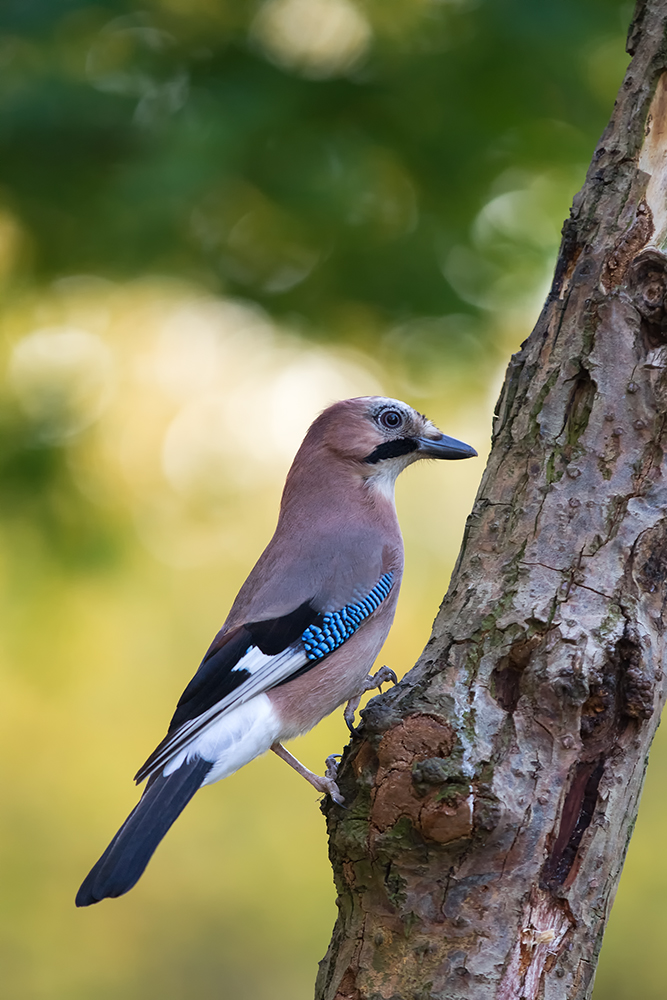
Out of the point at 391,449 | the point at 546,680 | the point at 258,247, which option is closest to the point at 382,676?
the point at 546,680

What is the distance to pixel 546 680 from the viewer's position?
2.22 m

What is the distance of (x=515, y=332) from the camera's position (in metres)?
5.14

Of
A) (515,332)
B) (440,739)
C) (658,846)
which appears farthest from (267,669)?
(658,846)

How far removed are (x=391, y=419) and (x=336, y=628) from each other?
2.95ft

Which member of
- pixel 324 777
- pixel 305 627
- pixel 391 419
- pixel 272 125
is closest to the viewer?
pixel 324 777

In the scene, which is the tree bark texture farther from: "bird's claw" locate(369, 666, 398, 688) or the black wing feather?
the black wing feather

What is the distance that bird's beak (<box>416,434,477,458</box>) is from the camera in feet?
12.0

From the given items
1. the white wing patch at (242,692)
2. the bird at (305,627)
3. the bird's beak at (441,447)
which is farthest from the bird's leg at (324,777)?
the bird's beak at (441,447)

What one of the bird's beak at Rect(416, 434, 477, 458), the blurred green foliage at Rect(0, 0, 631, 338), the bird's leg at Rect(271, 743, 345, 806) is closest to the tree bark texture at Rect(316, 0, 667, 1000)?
the bird's leg at Rect(271, 743, 345, 806)

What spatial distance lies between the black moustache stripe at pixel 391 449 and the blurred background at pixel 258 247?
1.33m

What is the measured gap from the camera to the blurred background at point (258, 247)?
4371 mm

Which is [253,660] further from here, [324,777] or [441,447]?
[441,447]

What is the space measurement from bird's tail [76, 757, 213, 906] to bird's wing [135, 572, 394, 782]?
0.08 m

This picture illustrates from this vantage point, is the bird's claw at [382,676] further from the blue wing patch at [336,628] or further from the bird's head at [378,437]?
the bird's head at [378,437]
